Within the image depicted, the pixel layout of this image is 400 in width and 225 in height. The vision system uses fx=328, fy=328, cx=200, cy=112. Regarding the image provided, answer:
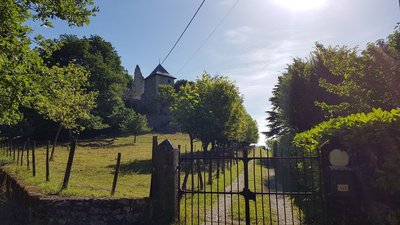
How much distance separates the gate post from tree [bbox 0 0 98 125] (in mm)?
3994

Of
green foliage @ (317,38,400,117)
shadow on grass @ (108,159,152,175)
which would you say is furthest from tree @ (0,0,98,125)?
green foliage @ (317,38,400,117)

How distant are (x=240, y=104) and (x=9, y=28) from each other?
17923 mm

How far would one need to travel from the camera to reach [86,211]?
22.0ft

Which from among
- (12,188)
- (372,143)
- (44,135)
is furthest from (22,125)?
(372,143)

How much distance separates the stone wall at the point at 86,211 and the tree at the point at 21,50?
3111 millimetres

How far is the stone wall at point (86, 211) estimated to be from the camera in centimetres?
662

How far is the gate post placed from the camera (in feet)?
→ 22.7

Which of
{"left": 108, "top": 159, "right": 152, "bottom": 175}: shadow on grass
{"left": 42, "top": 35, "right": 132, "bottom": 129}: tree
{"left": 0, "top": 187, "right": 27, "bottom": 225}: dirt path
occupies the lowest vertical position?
→ {"left": 0, "top": 187, "right": 27, "bottom": 225}: dirt path

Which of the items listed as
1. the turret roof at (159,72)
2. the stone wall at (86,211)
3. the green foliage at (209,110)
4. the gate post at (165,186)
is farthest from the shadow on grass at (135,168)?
the turret roof at (159,72)

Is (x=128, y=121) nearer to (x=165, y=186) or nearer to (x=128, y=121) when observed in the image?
(x=128, y=121)

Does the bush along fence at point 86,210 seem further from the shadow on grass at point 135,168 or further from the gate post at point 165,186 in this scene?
the shadow on grass at point 135,168

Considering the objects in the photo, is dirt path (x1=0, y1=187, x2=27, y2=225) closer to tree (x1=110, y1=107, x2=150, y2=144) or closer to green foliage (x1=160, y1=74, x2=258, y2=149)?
green foliage (x1=160, y1=74, x2=258, y2=149)

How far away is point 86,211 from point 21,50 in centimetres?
447

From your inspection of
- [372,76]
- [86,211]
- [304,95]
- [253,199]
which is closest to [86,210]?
[86,211]
